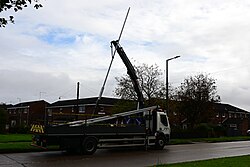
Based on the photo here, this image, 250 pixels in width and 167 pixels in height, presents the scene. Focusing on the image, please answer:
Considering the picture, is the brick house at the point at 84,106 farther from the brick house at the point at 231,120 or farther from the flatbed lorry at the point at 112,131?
the flatbed lorry at the point at 112,131

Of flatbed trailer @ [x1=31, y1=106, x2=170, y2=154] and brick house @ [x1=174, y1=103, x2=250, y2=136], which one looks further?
brick house @ [x1=174, y1=103, x2=250, y2=136]

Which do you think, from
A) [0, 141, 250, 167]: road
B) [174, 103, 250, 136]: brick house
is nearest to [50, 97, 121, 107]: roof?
[174, 103, 250, 136]: brick house

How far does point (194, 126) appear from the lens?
4406cm

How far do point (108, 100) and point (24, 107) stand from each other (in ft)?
79.3

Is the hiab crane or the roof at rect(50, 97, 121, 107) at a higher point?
the roof at rect(50, 97, 121, 107)

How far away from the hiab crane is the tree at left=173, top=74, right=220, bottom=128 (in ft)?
58.7

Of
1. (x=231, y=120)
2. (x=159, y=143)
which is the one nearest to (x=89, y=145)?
(x=159, y=143)

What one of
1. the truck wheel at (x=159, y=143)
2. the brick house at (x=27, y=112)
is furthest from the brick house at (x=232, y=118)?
the truck wheel at (x=159, y=143)

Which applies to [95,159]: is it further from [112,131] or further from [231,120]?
[231,120]

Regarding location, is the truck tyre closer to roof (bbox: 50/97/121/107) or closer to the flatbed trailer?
the flatbed trailer

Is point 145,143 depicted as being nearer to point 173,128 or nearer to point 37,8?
point 37,8

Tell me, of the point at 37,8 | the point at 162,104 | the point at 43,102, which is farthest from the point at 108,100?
the point at 37,8

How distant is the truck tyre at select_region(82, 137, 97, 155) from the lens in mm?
18109

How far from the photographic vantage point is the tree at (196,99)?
40750 millimetres
